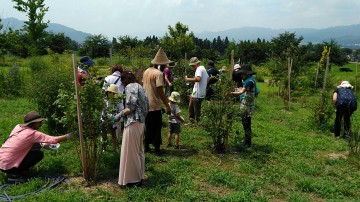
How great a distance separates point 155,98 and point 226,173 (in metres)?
1.80

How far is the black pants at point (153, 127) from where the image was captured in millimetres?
5719

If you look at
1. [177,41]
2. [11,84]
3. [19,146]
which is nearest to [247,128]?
[19,146]

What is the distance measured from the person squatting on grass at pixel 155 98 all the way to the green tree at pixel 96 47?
120 feet

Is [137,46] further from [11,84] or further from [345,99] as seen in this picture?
[345,99]

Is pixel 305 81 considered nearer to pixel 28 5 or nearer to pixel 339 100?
pixel 339 100

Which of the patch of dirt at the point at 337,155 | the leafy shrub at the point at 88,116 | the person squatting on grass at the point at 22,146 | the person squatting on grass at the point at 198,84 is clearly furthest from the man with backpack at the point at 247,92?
the person squatting on grass at the point at 22,146

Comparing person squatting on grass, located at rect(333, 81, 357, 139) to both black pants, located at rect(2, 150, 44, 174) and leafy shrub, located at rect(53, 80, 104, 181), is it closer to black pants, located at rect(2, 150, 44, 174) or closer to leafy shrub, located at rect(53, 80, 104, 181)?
leafy shrub, located at rect(53, 80, 104, 181)

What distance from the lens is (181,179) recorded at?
4.92 metres

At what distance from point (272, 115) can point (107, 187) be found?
300 inches

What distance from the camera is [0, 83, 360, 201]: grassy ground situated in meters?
4.42

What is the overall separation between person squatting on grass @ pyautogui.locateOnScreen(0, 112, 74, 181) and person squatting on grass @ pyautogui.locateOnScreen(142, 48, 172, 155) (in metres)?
1.57

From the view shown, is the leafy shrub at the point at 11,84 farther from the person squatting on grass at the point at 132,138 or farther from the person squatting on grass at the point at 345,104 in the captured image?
the person squatting on grass at the point at 345,104

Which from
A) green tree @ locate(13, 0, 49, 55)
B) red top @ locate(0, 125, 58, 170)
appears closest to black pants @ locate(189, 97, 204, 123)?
red top @ locate(0, 125, 58, 170)

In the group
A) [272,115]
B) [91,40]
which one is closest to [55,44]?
[91,40]
